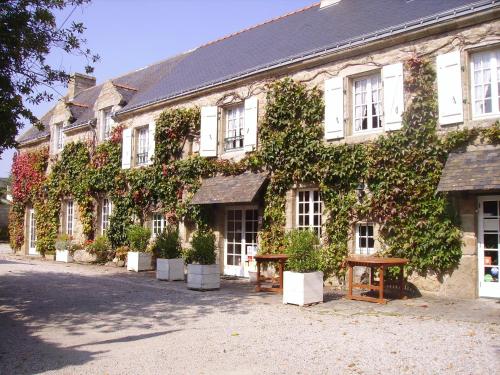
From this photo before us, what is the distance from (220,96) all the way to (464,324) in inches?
351

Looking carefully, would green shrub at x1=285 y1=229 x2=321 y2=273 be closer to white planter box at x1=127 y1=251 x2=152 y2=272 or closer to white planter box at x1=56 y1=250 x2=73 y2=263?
white planter box at x1=127 y1=251 x2=152 y2=272

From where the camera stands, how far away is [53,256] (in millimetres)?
19547

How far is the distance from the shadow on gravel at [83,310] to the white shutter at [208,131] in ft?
12.6

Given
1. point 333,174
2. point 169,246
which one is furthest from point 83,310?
point 333,174

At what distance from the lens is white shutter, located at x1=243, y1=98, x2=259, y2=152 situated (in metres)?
12.2

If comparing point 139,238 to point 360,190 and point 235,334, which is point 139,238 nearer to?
point 360,190

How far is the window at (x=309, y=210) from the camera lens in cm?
1107

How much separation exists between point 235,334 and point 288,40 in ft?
30.9

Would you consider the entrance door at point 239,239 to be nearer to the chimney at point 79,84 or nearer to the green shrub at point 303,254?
the green shrub at point 303,254

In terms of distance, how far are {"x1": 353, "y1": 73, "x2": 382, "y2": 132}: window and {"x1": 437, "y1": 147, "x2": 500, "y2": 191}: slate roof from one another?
2030 mm

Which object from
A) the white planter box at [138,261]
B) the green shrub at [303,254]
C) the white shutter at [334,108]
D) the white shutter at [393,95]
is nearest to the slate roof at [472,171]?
the white shutter at [393,95]

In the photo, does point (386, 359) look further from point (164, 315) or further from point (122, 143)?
point (122, 143)

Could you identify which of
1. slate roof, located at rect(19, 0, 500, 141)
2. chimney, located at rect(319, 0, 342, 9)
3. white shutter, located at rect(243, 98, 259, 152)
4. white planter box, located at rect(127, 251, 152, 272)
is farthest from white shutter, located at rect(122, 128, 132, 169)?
chimney, located at rect(319, 0, 342, 9)

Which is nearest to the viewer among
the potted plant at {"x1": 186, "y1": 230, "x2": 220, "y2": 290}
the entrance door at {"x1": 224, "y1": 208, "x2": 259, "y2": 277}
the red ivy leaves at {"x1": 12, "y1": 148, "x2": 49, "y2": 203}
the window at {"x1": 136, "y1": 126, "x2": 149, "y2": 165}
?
the potted plant at {"x1": 186, "y1": 230, "x2": 220, "y2": 290}
